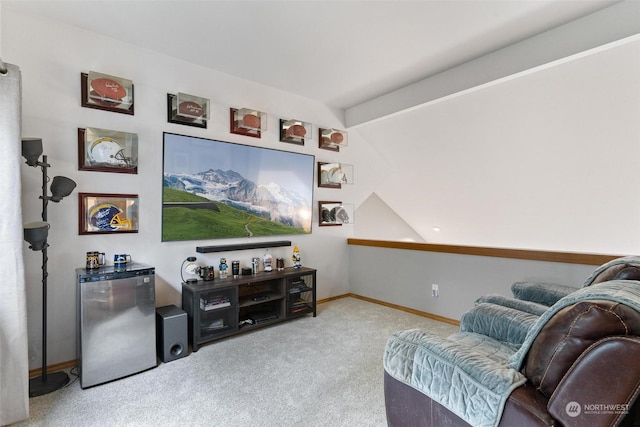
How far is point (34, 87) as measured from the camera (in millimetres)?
2521

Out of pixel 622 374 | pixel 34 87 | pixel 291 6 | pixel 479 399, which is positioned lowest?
pixel 479 399

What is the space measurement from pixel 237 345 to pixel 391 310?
208 centimetres

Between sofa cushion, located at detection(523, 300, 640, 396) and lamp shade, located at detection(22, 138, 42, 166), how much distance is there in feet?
10.3

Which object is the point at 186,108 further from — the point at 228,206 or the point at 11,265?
the point at 11,265

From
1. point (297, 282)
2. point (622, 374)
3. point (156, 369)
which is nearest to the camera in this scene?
point (622, 374)

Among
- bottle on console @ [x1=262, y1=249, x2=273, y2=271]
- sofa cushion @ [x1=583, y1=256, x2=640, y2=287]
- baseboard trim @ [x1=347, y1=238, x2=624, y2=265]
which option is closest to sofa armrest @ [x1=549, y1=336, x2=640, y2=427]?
sofa cushion @ [x1=583, y1=256, x2=640, y2=287]

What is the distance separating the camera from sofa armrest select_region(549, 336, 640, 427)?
0.89 meters

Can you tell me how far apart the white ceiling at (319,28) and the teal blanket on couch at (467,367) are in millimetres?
2325

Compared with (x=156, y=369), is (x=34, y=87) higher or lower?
higher

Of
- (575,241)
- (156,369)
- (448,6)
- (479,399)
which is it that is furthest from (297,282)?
(575,241)

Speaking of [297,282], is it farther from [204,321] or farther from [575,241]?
[575,241]

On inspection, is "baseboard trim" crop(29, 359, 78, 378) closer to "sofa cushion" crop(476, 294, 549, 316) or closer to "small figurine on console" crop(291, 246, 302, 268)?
"small figurine on console" crop(291, 246, 302, 268)

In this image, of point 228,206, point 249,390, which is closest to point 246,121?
point 228,206

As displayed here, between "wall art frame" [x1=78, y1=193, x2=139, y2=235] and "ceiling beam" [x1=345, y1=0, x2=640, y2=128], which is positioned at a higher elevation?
"ceiling beam" [x1=345, y1=0, x2=640, y2=128]
